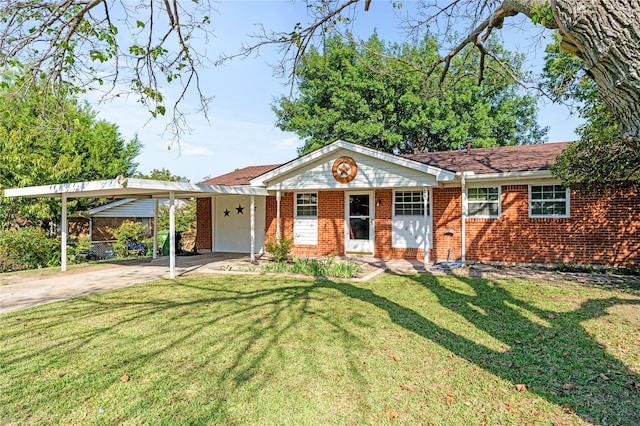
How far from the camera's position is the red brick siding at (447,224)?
39.8 ft

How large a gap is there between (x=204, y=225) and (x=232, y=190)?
552cm

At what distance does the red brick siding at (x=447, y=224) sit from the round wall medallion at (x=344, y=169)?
276cm

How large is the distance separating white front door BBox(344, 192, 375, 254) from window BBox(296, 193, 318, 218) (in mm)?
1254

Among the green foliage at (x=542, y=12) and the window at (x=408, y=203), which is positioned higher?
the green foliage at (x=542, y=12)

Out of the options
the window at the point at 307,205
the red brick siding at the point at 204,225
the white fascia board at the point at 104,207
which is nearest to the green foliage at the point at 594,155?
the window at the point at 307,205

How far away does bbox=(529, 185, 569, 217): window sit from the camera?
10891mm

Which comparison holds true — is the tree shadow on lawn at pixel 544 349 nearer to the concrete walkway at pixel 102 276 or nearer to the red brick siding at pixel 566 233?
the concrete walkway at pixel 102 276

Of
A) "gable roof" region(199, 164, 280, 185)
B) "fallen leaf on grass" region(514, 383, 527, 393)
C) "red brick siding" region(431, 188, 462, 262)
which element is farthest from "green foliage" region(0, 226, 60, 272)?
"fallen leaf on grass" region(514, 383, 527, 393)

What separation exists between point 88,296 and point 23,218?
13004 mm

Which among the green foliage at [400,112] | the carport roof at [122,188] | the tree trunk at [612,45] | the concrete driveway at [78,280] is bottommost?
the concrete driveway at [78,280]

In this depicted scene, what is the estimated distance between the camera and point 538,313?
6293mm

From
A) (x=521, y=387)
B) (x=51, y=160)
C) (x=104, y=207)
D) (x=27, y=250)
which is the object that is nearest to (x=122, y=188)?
(x=27, y=250)

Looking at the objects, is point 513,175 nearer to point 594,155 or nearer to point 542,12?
point 594,155

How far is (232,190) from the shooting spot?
11.7 meters
